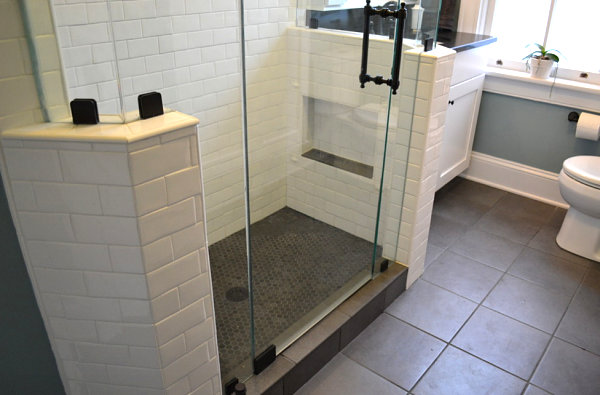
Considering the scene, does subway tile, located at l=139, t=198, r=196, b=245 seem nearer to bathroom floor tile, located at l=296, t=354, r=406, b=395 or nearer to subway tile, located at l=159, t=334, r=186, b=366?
subway tile, located at l=159, t=334, r=186, b=366

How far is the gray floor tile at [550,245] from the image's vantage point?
263 centimetres

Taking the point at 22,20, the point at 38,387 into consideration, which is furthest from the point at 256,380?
the point at 22,20

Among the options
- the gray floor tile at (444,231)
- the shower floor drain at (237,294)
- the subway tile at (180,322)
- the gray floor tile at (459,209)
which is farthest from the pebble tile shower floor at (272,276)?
the gray floor tile at (459,209)

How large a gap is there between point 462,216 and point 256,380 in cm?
183

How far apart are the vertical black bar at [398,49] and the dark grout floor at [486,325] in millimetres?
1020

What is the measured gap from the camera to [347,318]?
2006 mm

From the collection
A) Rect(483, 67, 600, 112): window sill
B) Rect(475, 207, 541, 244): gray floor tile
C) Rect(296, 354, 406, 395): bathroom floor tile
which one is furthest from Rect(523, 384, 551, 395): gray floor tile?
Rect(483, 67, 600, 112): window sill

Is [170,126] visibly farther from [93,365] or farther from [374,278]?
[374,278]

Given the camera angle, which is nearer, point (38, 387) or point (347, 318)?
point (38, 387)

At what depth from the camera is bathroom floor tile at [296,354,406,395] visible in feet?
6.08

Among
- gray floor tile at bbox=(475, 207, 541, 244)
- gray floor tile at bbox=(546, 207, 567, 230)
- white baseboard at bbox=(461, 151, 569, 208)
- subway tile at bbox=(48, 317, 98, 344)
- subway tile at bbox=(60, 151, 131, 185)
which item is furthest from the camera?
white baseboard at bbox=(461, 151, 569, 208)

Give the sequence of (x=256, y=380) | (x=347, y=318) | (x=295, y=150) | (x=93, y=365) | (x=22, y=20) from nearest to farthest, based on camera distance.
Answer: (x=22, y=20), (x=93, y=365), (x=256, y=380), (x=295, y=150), (x=347, y=318)

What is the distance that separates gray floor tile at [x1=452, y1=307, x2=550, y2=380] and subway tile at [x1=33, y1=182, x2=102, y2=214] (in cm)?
160

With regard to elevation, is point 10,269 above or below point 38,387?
above
